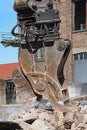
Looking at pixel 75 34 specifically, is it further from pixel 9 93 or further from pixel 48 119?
pixel 48 119

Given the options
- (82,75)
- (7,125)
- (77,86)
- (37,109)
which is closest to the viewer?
(7,125)

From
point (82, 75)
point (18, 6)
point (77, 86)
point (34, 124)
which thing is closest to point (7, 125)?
point (34, 124)

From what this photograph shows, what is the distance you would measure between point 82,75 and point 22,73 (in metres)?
20.5

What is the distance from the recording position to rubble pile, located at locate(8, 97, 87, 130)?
60.8ft

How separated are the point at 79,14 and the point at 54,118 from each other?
2270cm

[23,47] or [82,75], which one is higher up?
[23,47]

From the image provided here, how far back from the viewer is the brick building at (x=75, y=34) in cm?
3988

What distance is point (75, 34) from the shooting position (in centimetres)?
4116

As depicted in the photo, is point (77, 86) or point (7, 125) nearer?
point (7, 125)

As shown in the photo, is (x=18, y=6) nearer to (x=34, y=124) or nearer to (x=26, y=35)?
(x=26, y=35)

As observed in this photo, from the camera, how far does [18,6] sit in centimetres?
1886

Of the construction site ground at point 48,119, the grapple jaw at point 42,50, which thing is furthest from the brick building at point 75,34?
the grapple jaw at point 42,50

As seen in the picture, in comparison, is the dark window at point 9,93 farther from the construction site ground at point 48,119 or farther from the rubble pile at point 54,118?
the rubble pile at point 54,118

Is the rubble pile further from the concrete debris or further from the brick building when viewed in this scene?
the brick building
